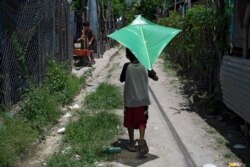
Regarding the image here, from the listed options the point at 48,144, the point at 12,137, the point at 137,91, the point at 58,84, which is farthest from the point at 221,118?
the point at 12,137

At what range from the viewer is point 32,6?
8523 millimetres

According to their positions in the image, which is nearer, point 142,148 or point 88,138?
point 142,148

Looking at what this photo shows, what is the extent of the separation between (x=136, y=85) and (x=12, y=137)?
68.7 inches

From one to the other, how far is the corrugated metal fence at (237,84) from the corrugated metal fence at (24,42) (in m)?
3.42

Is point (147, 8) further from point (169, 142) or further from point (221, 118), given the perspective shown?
point (169, 142)

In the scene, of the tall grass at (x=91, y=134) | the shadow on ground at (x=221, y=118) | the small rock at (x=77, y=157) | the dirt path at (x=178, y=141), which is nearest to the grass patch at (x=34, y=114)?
the tall grass at (x=91, y=134)

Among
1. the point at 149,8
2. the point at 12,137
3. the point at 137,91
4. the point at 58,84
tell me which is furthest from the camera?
the point at 149,8

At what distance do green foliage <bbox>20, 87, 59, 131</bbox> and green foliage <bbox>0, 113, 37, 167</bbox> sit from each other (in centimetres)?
41

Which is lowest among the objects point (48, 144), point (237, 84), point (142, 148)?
point (48, 144)

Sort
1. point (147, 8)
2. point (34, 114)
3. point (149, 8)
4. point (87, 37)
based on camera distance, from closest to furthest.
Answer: point (34, 114) → point (87, 37) → point (149, 8) → point (147, 8)

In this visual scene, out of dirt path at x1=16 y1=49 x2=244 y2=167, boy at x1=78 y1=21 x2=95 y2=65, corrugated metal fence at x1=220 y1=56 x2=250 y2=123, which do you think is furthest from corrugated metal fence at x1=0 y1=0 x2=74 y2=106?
boy at x1=78 y1=21 x2=95 y2=65

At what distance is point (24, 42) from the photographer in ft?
25.8

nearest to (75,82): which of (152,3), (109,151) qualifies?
(109,151)

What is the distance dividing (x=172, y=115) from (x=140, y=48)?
3353 mm
